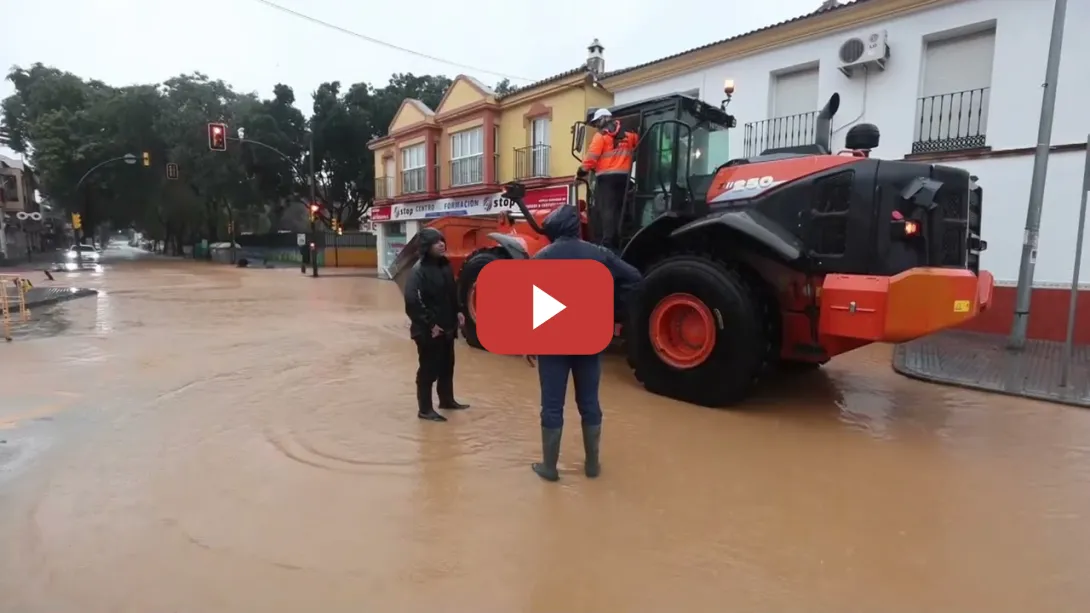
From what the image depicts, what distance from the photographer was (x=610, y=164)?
639 cm

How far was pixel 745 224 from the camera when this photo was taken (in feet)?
16.7

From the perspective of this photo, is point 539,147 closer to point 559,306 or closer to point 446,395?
point 446,395

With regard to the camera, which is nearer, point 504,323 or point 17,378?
point 504,323

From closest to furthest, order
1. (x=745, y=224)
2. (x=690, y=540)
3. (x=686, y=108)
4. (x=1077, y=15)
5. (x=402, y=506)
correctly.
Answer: (x=690, y=540), (x=402, y=506), (x=745, y=224), (x=686, y=108), (x=1077, y=15)

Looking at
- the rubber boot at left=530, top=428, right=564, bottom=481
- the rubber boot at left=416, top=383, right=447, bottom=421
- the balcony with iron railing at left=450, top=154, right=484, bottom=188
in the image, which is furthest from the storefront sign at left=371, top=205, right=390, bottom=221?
the rubber boot at left=530, top=428, right=564, bottom=481

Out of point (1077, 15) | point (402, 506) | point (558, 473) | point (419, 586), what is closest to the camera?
point (419, 586)

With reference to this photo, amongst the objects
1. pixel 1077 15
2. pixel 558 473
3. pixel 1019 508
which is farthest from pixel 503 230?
pixel 1077 15

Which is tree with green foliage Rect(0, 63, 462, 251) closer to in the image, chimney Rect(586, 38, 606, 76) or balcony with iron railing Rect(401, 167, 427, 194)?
balcony with iron railing Rect(401, 167, 427, 194)

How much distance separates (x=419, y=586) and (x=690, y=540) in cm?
143

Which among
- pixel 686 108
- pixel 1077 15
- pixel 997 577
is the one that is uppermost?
pixel 1077 15

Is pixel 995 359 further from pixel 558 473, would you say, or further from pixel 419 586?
pixel 419 586

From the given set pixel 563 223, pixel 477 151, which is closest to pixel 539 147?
pixel 477 151

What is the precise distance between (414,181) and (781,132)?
14.9 metres

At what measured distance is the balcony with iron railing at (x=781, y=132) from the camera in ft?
37.6
